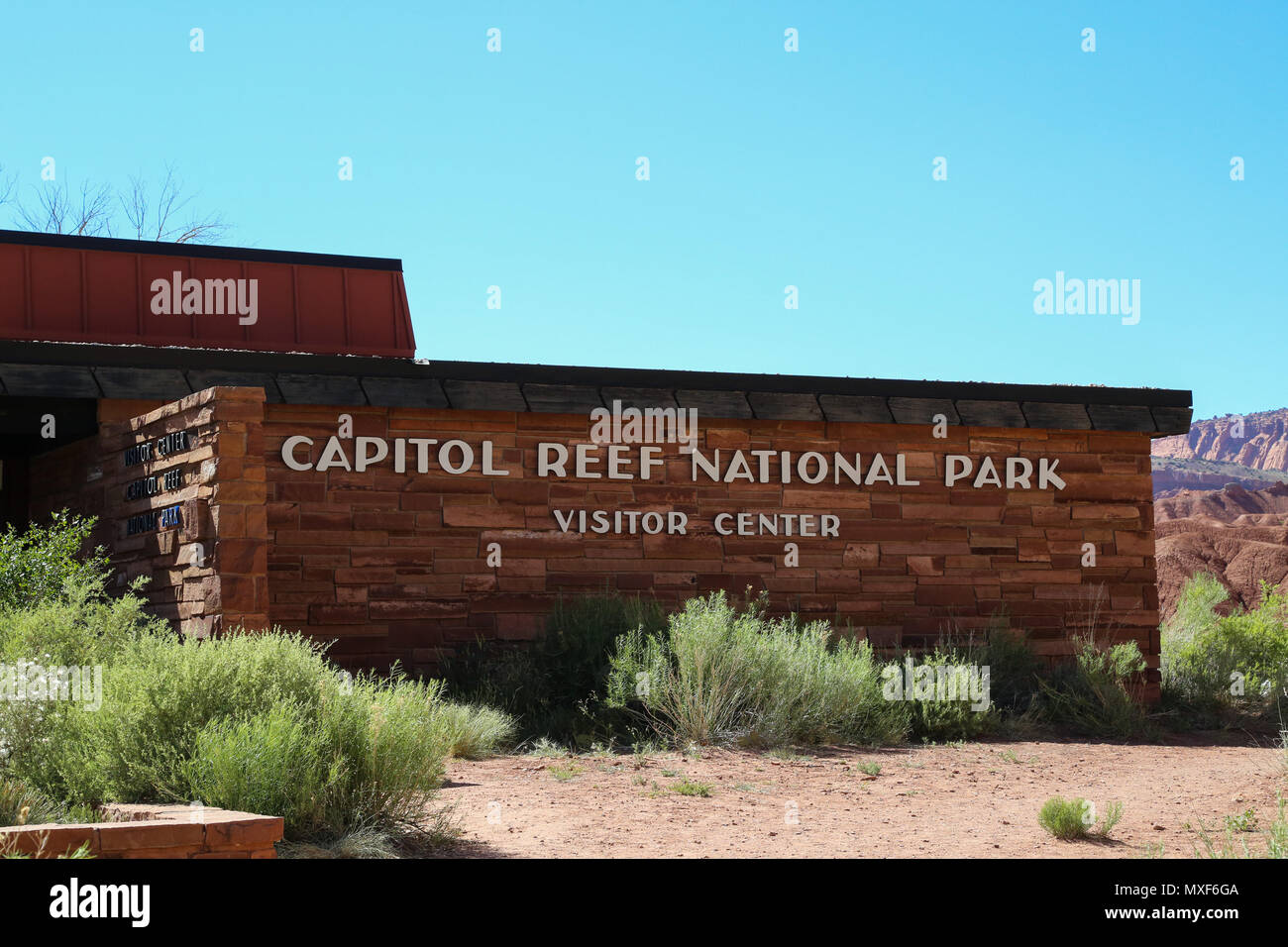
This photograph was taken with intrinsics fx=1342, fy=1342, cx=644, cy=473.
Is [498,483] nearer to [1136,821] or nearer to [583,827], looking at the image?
[583,827]

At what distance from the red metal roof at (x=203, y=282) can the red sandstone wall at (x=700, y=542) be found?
4.48 metres

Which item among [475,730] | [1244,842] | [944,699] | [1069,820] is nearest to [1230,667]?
[944,699]

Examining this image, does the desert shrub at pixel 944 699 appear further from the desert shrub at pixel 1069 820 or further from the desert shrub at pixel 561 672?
the desert shrub at pixel 1069 820

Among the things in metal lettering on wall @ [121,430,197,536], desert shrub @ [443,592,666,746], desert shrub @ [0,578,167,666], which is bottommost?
desert shrub @ [443,592,666,746]

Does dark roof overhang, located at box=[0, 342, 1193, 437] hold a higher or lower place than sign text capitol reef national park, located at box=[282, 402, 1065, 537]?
higher

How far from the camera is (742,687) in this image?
10578mm

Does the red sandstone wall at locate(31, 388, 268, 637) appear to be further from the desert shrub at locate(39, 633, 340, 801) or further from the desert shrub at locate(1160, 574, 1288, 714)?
the desert shrub at locate(1160, 574, 1288, 714)

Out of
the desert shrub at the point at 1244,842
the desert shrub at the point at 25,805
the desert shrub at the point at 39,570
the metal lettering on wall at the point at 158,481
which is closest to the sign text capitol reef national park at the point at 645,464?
the metal lettering on wall at the point at 158,481

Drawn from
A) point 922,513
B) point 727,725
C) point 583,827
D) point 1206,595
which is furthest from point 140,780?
point 1206,595

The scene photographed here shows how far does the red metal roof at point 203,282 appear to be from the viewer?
15.0 m

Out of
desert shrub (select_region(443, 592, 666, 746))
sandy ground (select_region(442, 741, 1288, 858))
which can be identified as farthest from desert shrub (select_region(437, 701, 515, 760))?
desert shrub (select_region(443, 592, 666, 746))

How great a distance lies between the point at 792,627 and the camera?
38.4 ft

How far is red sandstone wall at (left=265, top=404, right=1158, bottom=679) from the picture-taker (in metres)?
11.8

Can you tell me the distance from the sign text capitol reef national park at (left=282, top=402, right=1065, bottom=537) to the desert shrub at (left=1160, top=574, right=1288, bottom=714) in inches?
117
